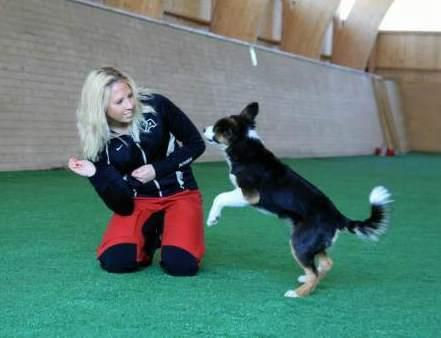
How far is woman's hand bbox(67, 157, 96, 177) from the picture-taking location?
3.98 metres

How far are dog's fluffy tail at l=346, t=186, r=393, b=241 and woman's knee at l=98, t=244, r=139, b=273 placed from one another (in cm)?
129

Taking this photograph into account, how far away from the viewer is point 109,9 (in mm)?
12820

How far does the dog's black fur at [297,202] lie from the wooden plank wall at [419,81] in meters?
25.3

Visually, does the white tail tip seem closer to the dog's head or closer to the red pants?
the dog's head

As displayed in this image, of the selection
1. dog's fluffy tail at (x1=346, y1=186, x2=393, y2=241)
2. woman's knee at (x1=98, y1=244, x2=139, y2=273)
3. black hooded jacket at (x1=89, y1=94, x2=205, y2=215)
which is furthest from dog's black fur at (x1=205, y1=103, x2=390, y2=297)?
woman's knee at (x1=98, y1=244, x2=139, y2=273)

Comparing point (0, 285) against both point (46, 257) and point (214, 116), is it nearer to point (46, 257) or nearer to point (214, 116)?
point (46, 257)

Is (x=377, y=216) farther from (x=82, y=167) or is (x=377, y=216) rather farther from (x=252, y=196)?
(x=82, y=167)

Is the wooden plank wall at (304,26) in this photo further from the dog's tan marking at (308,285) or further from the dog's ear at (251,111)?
the dog's tan marking at (308,285)

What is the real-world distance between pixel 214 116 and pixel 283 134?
360cm

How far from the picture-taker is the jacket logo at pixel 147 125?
4285 millimetres

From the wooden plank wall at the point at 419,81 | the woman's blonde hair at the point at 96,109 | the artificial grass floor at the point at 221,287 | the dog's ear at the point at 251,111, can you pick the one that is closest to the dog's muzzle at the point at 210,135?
the dog's ear at the point at 251,111

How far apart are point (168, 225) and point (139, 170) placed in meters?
0.40

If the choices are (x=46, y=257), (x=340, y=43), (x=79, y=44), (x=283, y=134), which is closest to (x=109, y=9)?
(x=79, y=44)

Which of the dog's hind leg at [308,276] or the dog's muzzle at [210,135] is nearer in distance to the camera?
the dog's hind leg at [308,276]
